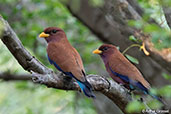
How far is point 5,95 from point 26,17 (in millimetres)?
3367

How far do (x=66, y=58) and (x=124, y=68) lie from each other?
103 cm

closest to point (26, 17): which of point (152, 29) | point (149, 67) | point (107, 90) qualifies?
point (149, 67)

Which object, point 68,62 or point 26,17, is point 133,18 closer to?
point 68,62

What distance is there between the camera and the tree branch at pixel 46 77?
3.07m

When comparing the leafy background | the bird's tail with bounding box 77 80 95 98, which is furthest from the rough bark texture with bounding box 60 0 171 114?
the bird's tail with bounding box 77 80 95 98

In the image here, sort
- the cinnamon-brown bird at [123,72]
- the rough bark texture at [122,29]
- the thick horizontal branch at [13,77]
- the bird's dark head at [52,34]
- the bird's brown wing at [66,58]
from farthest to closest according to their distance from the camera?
the thick horizontal branch at [13,77], the rough bark texture at [122,29], the bird's dark head at [52,34], the cinnamon-brown bird at [123,72], the bird's brown wing at [66,58]

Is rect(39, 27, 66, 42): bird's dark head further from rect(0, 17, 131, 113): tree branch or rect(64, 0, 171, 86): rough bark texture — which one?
rect(0, 17, 131, 113): tree branch

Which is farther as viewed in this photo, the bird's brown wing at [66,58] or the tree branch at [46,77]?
the bird's brown wing at [66,58]

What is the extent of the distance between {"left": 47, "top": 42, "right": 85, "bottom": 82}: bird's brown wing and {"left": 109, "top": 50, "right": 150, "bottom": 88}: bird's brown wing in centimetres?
83

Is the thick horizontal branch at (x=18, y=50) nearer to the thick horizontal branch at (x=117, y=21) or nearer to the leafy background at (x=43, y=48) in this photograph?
the thick horizontal branch at (x=117, y=21)

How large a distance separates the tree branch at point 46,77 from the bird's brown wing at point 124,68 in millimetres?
604

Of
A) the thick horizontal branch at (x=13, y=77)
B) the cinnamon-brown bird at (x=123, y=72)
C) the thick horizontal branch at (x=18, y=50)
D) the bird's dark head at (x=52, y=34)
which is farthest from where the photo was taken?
the thick horizontal branch at (x=13, y=77)

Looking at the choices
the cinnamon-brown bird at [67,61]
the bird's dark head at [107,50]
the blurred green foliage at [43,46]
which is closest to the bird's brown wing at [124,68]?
the bird's dark head at [107,50]

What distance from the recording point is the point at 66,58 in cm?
420
